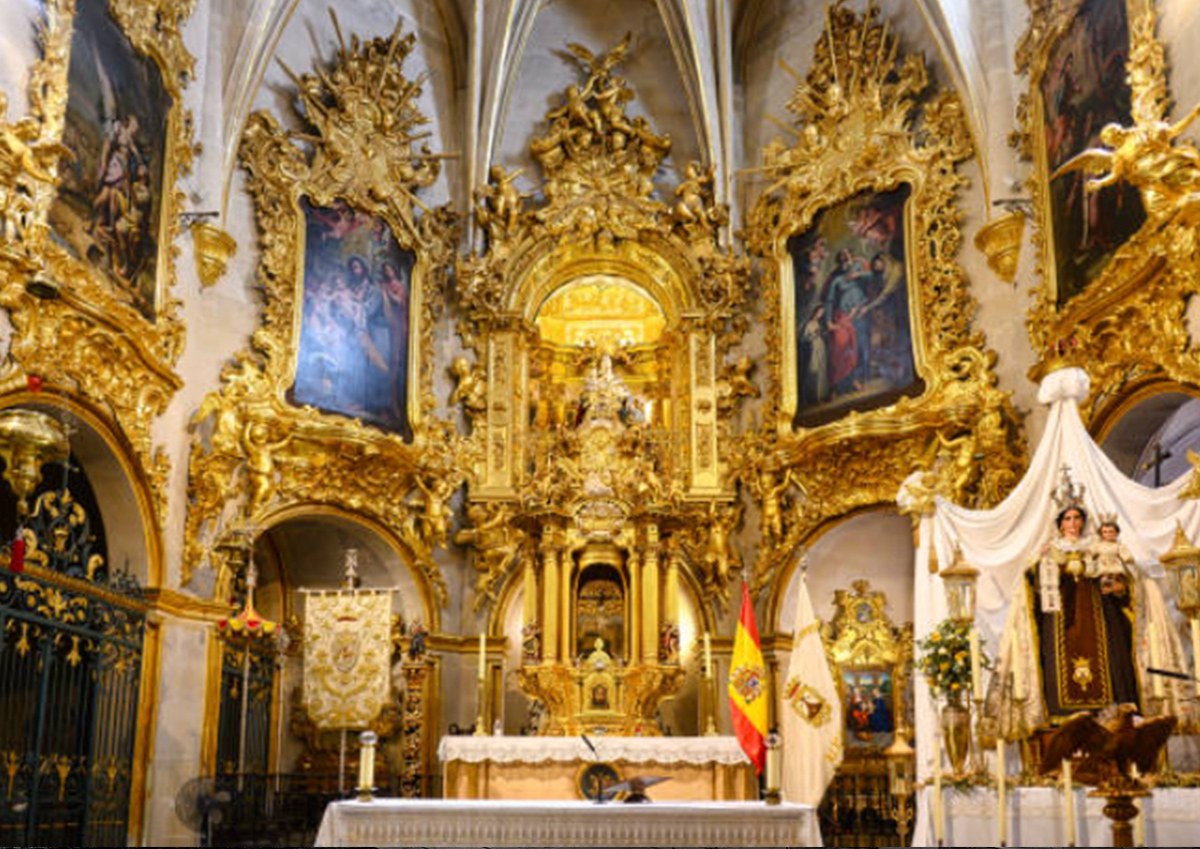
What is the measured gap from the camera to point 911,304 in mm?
16438

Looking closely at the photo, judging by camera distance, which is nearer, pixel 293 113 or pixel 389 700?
pixel 389 700

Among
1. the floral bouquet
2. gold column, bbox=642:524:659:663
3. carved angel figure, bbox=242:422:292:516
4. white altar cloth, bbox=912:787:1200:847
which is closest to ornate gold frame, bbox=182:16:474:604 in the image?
carved angel figure, bbox=242:422:292:516

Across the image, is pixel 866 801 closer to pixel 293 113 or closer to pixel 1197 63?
pixel 1197 63

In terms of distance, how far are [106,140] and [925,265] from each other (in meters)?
9.80

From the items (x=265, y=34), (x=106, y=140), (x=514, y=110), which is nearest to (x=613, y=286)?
(x=514, y=110)

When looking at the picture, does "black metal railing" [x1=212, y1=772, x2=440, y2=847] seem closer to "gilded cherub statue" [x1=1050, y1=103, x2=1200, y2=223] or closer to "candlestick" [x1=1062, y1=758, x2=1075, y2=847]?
"candlestick" [x1=1062, y1=758, x2=1075, y2=847]

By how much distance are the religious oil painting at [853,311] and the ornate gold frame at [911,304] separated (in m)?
0.17

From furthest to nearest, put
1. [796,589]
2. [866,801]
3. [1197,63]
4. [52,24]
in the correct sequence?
1. [796,589]
2. [866,801]
3. [52,24]
4. [1197,63]

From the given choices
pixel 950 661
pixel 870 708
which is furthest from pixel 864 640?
pixel 950 661

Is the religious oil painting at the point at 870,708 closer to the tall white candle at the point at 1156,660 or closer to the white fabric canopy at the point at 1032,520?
the white fabric canopy at the point at 1032,520

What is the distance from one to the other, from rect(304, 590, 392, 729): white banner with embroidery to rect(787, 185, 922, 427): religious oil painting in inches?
246

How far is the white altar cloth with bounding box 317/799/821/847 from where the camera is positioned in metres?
8.18

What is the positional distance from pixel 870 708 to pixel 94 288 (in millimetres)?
10722

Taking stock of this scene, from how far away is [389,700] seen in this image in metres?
16.0
